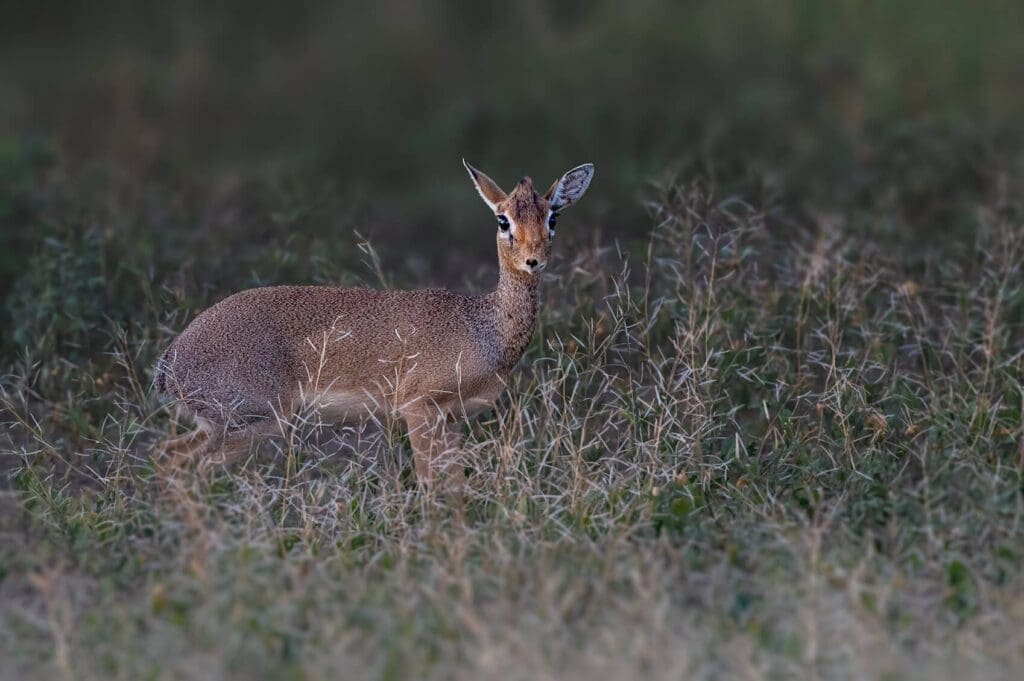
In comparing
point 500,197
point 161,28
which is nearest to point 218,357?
point 500,197

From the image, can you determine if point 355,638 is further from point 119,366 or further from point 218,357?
point 119,366

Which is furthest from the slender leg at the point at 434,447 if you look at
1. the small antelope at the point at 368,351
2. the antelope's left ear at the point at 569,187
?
the antelope's left ear at the point at 569,187

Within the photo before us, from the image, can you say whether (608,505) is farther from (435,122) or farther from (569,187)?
(435,122)

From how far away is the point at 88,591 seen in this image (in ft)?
18.2

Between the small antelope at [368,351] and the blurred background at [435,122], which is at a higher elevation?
the small antelope at [368,351]

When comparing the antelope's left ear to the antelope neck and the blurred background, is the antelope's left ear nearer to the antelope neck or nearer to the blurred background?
the antelope neck

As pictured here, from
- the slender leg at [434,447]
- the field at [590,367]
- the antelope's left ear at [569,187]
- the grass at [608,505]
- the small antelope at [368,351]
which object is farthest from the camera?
the antelope's left ear at [569,187]

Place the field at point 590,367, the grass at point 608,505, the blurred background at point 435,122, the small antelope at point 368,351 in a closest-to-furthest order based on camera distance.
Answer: the grass at point 608,505
the field at point 590,367
the small antelope at point 368,351
the blurred background at point 435,122

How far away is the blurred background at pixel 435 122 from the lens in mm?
9742

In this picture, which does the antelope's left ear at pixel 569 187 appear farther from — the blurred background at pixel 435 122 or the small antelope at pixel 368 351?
the blurred background at pixel 435 122

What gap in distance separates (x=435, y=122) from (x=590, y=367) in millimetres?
7882

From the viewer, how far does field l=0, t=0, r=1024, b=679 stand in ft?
16.4

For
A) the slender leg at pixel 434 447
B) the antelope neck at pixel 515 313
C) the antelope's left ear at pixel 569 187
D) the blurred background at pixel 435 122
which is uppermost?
the antelope's left ear at pixel 569 187

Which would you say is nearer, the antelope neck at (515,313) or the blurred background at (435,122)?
the antelope neck at (515,313)
